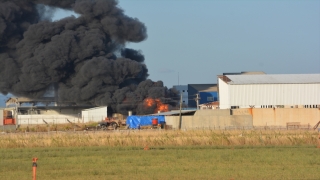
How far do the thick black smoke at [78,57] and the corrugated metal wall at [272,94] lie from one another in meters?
16.7

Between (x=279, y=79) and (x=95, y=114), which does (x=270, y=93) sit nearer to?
(x=279, y=79)

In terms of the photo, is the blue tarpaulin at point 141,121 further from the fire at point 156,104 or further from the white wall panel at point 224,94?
the fire at point 156,104

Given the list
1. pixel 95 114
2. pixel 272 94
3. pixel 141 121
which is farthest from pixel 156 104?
pixel 272 94

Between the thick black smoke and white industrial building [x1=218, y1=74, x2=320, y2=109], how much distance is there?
53.7ft

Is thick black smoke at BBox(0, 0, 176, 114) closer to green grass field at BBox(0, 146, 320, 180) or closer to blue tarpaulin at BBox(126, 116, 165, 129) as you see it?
blue tarpaulin at BBox(126, 116, 165, 129)

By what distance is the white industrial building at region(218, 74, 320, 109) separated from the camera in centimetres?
6400

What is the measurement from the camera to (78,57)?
273ft

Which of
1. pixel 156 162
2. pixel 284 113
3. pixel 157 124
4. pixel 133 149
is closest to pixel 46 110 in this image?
pixel 157 124

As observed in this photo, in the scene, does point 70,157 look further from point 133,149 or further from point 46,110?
point 46,110

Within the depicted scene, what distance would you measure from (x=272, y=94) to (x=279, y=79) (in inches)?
131

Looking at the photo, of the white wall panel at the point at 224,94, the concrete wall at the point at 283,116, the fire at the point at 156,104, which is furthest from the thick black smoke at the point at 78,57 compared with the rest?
the concrete wall at the point at 283,116

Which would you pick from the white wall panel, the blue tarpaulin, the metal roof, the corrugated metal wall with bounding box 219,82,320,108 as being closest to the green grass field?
the blue tarpaulin

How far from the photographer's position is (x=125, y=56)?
92188mm

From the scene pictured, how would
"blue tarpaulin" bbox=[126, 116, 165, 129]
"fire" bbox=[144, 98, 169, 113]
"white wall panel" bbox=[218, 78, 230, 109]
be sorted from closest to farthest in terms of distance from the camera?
1. "blue tarpaulin" bbox=[126, 116, 165, 129]
2. "white wall panel" bbox=[218, 78, 230, 109]
3. "fire" bbox=[144, 98, 169, 113]
